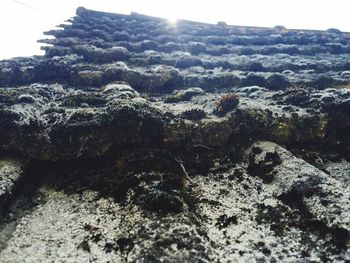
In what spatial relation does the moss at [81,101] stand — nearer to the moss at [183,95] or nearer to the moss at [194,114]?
the moss at [183,95]

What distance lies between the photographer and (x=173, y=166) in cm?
1137

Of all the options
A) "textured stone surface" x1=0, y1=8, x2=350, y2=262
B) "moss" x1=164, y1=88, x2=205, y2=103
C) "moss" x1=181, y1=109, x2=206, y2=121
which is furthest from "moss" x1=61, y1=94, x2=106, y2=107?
"moss" x1=181, y1=109, x2=206, y2=121

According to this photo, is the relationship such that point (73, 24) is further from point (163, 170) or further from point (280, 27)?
point (163, 170)

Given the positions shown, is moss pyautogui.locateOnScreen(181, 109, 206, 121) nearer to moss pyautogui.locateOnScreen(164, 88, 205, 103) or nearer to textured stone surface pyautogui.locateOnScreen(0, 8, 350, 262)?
textured stone surface pyautogui.locateOnScreen(0, 8, 350, 262)

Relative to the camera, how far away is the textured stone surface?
334 inches

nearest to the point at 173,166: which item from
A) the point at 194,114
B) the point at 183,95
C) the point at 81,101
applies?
the point at 194,114

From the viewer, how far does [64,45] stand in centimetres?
2470

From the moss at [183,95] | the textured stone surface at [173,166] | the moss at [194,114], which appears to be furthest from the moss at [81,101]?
the moss at [194,114]

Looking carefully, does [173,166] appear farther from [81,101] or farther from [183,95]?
[183,95]

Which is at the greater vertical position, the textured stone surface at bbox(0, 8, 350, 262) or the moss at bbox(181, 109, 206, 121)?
the moss at bbox(181, 109, 206, 121)

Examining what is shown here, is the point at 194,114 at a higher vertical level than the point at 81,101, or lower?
higher

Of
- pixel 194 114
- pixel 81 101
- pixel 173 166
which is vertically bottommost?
pixel 173 166

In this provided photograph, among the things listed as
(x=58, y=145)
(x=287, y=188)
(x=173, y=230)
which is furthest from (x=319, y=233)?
(x=58, y=145)

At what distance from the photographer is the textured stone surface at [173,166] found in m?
8.49
